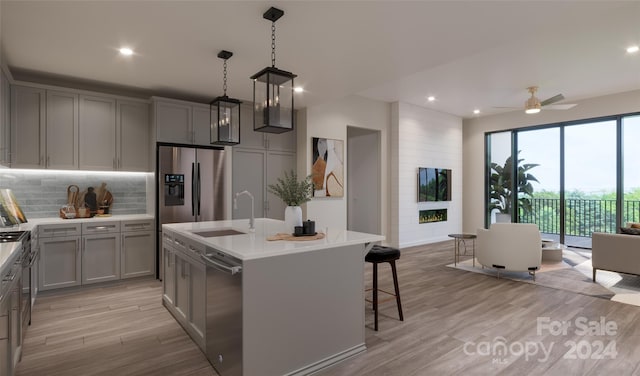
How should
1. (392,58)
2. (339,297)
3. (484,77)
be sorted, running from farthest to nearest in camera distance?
(484,77) < (392,58) < (339,297)

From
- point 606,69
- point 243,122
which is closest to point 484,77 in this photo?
point 606,69

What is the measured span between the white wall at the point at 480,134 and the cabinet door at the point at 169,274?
24.2 feet

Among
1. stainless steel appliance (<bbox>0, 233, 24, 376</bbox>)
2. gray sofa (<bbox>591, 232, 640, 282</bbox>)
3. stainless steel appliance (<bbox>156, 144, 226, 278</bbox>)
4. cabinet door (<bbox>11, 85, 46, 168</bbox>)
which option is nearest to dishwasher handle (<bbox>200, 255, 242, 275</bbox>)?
stainless steel appliance (<bbox>0, 233, 24, 376</bbox>)

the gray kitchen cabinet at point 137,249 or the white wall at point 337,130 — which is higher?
the white wall at point 337,130

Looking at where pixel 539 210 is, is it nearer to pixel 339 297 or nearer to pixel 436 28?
pixel 436 28

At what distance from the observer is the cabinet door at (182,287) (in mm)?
2906

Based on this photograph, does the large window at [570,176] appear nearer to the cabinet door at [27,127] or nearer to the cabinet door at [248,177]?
the cabinet door at [248,177]

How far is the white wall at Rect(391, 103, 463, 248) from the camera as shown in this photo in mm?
7018

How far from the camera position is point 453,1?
102 inches

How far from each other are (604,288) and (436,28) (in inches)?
153

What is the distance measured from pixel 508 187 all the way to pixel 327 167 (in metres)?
4.77

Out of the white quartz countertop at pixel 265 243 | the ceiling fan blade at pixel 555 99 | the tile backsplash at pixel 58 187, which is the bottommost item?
the white quartz countertop at pixel 265 243

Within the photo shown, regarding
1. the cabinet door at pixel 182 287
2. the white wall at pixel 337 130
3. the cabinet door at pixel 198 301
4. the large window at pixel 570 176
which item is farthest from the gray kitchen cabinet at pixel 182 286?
the large window at pixel 570 176

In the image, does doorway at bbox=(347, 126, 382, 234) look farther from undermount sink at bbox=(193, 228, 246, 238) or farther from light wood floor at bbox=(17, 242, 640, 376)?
undermount sink at bbox=(193, 228, 246, 238)
